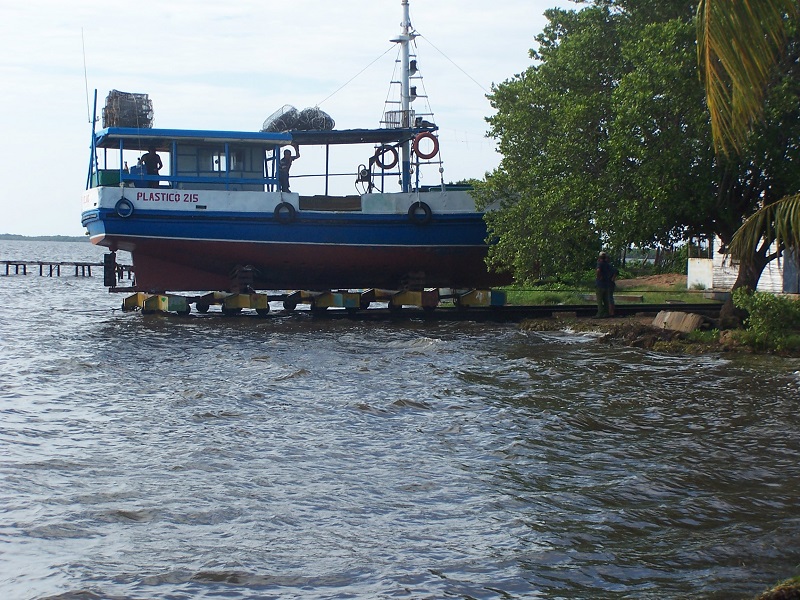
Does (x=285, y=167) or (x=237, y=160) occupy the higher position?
(x=237, y=160)

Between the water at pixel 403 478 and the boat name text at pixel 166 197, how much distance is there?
344 inches

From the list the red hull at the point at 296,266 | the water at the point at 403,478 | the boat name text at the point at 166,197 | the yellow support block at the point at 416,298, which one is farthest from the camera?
the red hull at the point at 296,266

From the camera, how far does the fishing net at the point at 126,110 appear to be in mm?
24672

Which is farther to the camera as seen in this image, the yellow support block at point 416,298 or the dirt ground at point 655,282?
the dirt ground at point 655,282

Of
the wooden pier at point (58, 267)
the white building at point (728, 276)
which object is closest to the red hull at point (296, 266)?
the white building at point (728, 276)

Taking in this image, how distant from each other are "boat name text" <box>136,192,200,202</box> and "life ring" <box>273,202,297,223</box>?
2.13 m

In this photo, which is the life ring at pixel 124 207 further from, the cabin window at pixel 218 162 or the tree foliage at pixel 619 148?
the tree foliage at pixel 619 148

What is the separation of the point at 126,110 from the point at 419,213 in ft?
28.0

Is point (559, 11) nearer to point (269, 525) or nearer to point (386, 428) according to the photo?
point (386, 428)

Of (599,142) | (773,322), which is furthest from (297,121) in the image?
(773,322)

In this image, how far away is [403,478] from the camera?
27.2 feet

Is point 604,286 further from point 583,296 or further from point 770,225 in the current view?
point 770,225

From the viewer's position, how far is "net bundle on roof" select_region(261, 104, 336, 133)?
26047mm

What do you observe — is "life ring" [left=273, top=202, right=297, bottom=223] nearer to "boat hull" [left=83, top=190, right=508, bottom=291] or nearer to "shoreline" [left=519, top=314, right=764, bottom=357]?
"boat hull" [left=83, top=190, right=508, bottom=291]
